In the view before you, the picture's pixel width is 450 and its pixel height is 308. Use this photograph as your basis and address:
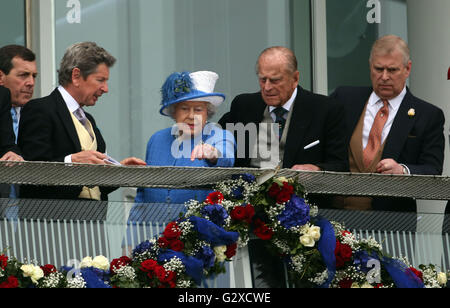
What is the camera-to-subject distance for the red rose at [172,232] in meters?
5.64

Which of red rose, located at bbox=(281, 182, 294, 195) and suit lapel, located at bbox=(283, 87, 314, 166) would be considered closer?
red rose, located at bbox=(281, 182, 294, 195)

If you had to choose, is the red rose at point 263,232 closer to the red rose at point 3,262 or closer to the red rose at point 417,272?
the red rose at point 417,272

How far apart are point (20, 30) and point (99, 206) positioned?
424cm

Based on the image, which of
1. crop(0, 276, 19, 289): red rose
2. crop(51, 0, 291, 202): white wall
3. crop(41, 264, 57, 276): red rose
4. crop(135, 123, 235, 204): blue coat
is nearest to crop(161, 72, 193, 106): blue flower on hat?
crop(135, 123, 235, 204): blue coat

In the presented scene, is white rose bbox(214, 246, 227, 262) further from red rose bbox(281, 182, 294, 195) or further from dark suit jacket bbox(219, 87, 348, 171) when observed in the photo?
dark suit jacket bbox(219, 87, 348, 171)

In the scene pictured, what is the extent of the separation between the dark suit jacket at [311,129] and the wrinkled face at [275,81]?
0.09 meters

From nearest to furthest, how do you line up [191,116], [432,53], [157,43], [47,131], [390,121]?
[47,131]
[191,116]
[390,121]
[432,53]
[157,43]

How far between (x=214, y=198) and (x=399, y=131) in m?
1.74

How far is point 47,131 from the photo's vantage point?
648 cm

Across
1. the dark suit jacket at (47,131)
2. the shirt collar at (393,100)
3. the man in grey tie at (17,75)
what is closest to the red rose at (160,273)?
the dark suit jacket at (47,131)

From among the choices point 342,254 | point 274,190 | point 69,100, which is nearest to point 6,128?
point 69,100

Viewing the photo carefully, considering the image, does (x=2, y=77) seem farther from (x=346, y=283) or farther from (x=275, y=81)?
(x=346, y=283)

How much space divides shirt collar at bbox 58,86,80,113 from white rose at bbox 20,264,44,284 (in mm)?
1442

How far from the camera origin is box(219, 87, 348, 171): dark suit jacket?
267 inches
